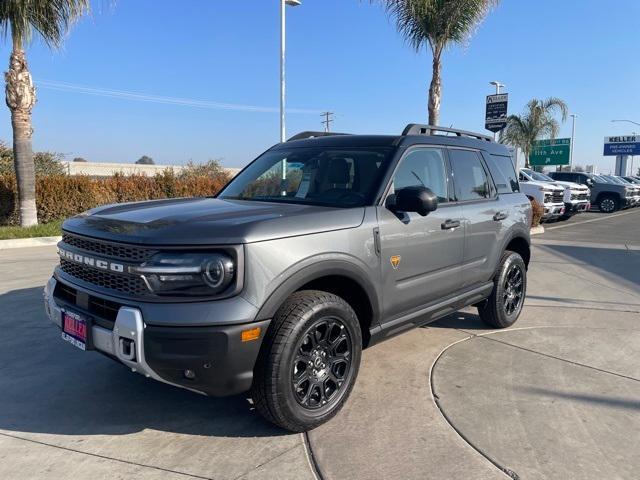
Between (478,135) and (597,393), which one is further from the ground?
(478,135)

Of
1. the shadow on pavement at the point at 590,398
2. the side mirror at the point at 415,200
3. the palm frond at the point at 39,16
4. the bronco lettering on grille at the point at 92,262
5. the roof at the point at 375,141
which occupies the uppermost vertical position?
the palm frond at the point at 39,16

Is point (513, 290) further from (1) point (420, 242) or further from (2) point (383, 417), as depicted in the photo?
(2) point (383, 417)

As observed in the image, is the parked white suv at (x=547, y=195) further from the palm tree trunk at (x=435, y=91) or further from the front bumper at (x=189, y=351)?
the front bumper at (x=189, y=351)

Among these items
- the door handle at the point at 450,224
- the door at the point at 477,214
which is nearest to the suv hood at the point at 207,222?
the door handle at the point at 450,224

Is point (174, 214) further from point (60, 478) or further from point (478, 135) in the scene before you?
point (478, 135)

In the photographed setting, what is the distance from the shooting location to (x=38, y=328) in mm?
5211

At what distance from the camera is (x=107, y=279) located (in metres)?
3.11

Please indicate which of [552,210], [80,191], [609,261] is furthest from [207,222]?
[552,210]

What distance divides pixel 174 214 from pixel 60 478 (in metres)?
1.58

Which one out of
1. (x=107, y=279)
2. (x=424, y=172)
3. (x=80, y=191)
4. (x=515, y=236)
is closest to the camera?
(x=107, y=279)

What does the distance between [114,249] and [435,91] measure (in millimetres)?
13441

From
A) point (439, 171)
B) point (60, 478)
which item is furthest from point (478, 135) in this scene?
point (60, 478)

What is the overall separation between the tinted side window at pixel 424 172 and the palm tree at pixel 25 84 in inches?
441

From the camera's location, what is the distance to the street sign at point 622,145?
5709 centimetres
